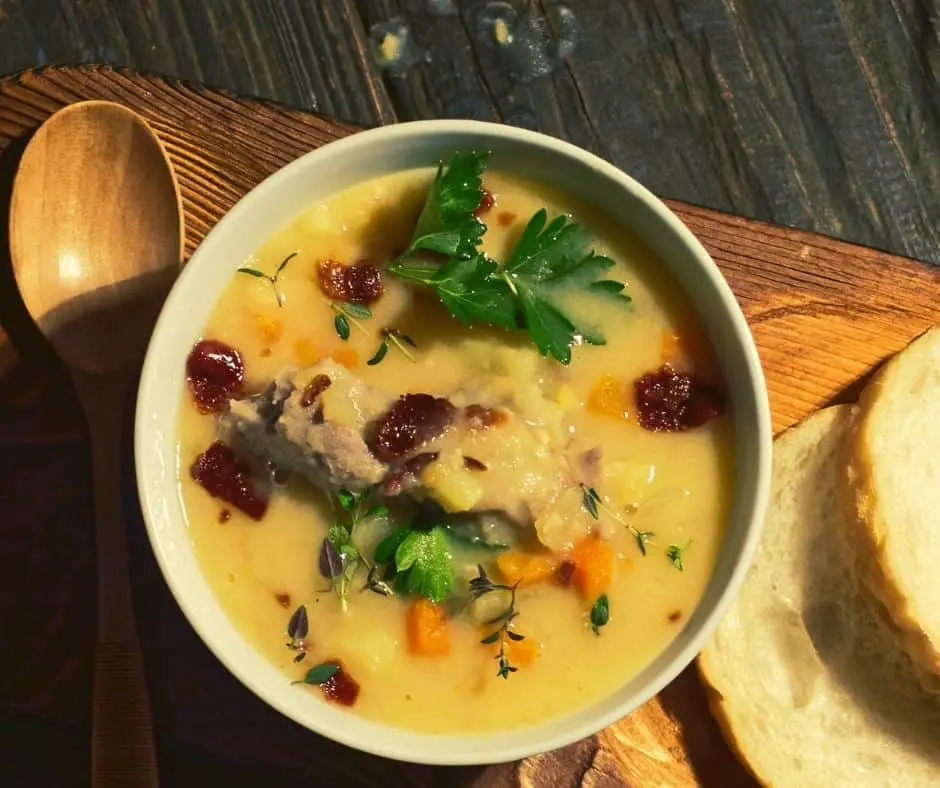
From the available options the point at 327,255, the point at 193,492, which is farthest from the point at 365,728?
the point at 327,255

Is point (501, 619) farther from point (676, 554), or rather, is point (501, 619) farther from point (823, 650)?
point (823, 650)

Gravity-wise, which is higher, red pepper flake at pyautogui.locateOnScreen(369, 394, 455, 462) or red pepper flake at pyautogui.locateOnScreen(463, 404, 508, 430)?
red pepper flake at pyautogui.locateOnScreen(369, 394, 455, 462)

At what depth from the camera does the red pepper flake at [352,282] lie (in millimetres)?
2096

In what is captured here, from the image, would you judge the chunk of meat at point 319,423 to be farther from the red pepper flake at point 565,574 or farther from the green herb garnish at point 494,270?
the red pepper flake at point 565,574

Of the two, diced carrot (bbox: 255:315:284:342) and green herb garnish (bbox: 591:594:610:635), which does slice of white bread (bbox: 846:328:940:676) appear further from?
diced carrot (bbox: 255:315:284:342)

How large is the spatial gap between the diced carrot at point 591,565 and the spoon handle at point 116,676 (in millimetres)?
1171

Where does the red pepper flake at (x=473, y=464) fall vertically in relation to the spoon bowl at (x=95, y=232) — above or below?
below

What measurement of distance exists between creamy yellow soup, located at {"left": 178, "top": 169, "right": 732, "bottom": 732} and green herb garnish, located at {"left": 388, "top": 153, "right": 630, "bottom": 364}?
0.07 meters

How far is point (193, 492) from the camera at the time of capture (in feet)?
6.83

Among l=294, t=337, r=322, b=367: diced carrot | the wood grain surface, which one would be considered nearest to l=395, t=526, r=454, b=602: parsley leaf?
l=294, t=337, r=322, b=367: diced carrot

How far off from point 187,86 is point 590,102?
1.21 metres

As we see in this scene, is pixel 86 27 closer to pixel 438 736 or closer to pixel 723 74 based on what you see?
pixel 723 74

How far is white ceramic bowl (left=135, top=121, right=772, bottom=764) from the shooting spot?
77.0 inches

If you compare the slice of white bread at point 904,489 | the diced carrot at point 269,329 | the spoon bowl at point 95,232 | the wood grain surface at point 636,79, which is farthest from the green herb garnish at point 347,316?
the slice of white bread at point 904,489
